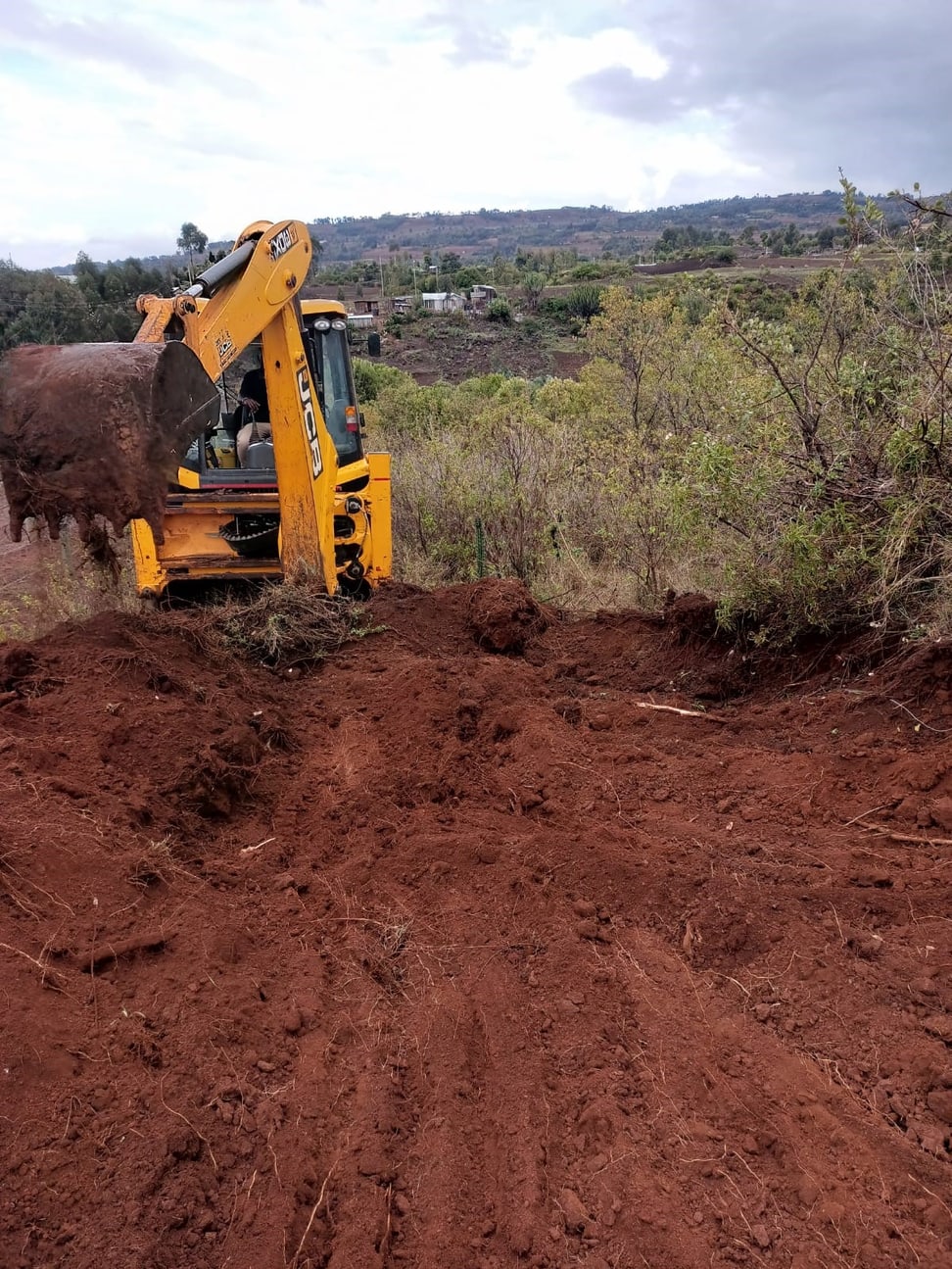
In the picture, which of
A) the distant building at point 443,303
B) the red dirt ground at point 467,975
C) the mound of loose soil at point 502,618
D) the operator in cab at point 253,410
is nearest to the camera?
the red dirt ground at point 467,975

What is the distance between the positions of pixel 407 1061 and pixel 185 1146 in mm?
786

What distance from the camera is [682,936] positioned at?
356 cm

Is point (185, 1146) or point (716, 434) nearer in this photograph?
point (185, 1146)

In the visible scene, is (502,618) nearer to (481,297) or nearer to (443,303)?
(443,303)

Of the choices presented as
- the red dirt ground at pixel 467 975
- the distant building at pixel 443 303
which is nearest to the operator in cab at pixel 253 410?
the red dirt ground at pixel 467 975

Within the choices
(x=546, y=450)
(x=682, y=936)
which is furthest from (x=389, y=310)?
(x=682, y=936)

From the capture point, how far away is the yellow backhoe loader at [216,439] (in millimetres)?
4551

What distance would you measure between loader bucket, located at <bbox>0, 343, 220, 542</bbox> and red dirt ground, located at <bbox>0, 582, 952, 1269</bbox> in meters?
1.05

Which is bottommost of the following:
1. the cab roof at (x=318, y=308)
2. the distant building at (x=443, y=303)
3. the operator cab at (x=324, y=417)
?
the operator cab at (x=324, y=417)

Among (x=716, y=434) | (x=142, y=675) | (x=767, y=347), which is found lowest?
(x=142, y=675)

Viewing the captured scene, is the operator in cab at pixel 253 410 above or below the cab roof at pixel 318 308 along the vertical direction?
below

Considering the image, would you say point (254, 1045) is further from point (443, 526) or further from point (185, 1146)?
point (443, 526)

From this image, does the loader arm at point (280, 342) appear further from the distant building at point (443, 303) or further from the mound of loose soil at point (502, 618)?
the distant building at point (443, 303)

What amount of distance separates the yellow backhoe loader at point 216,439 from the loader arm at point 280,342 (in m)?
0.01
